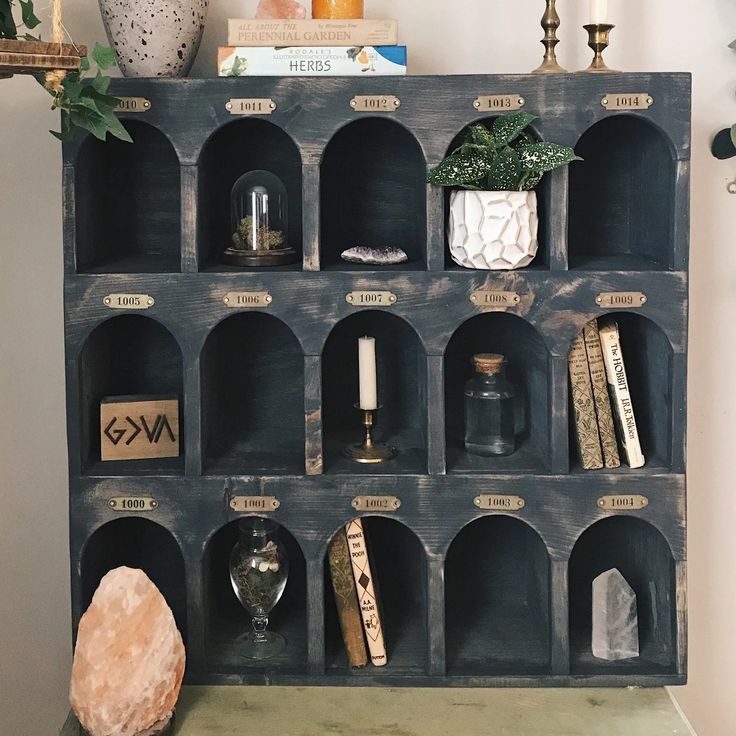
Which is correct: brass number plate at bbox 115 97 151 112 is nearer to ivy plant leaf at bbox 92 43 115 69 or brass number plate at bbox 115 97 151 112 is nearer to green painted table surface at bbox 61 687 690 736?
ivy plant leaf at bbox 92 43 115 69

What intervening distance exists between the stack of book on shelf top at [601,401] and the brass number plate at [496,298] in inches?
5.3

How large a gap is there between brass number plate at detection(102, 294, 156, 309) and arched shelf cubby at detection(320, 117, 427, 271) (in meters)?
0.34

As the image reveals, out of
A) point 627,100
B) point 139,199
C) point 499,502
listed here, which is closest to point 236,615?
point 499,502

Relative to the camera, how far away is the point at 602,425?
159 cm

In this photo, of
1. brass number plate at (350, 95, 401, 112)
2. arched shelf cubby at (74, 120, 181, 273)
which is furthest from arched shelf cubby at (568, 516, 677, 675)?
arched shelf cubby at (74, 120, 181, 273)

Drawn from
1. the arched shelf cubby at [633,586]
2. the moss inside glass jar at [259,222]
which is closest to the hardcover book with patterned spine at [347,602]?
the arched shelf cubby at [633,586]

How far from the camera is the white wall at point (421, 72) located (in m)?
1.73

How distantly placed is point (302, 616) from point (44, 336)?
0.65 metres

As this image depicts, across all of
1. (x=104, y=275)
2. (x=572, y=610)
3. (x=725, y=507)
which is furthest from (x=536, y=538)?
(x=104, y=275)

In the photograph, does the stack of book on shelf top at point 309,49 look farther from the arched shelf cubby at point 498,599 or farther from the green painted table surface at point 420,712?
the green painted table surface at point 420,712

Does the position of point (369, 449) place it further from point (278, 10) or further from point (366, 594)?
point (278, 10)

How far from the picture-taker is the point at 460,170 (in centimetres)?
147

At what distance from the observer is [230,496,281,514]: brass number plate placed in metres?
1.55

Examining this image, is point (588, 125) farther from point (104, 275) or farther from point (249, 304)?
point (104, 275)
